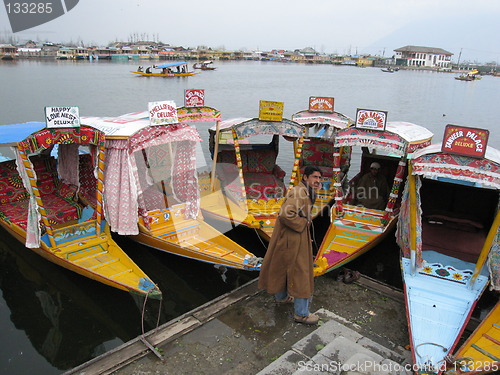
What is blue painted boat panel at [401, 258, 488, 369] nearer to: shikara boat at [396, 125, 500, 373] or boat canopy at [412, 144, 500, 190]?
shikara boat at [396, 125, 500, 373]

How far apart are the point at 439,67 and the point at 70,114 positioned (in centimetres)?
11940

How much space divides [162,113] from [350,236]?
167 inches

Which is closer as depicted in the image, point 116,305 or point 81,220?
point 116,305

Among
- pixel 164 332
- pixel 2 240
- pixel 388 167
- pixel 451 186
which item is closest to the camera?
pixel 164 332

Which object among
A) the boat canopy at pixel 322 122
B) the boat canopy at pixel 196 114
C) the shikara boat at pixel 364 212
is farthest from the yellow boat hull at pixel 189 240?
the boat canopy at pixel 322 122

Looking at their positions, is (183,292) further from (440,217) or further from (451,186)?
(451,186)

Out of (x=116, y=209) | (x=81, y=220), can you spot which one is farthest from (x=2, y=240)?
(x=116, y=209)

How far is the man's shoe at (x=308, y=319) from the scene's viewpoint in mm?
4762

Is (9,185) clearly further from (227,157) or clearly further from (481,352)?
(481,352)

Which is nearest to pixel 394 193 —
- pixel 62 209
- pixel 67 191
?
pixel 62 209

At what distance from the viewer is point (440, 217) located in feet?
24.1

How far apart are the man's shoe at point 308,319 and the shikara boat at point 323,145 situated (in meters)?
4.15

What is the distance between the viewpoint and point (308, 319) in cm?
477

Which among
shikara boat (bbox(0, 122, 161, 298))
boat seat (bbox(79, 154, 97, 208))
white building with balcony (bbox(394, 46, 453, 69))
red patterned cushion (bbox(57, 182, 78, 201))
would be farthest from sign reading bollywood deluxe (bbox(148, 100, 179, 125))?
white building with balcony (bbox(394, 46, 453, 69))
